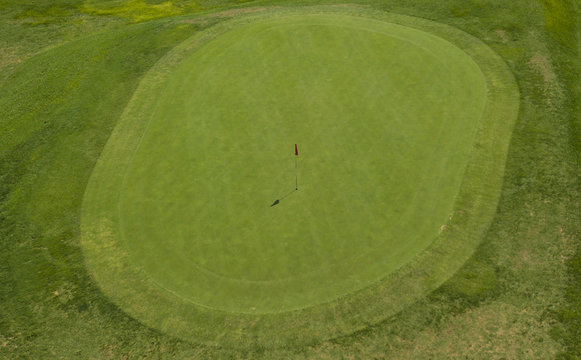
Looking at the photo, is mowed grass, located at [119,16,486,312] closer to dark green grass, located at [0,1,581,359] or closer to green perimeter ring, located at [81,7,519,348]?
green perimeter ring, located at [81,7,519,348]

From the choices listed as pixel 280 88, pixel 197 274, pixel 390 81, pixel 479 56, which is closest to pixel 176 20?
pixel 280 88

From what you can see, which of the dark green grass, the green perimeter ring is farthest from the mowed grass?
the dark green grass

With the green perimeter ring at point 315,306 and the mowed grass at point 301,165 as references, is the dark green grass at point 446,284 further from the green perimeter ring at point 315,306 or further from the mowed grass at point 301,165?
the mowed grass at point 301,165

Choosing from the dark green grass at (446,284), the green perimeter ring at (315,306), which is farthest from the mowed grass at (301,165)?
the dark green grass at (446,284)

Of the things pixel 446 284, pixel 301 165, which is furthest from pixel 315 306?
pixel 301 165

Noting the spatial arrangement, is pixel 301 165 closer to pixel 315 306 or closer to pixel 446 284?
pixel 315 306
